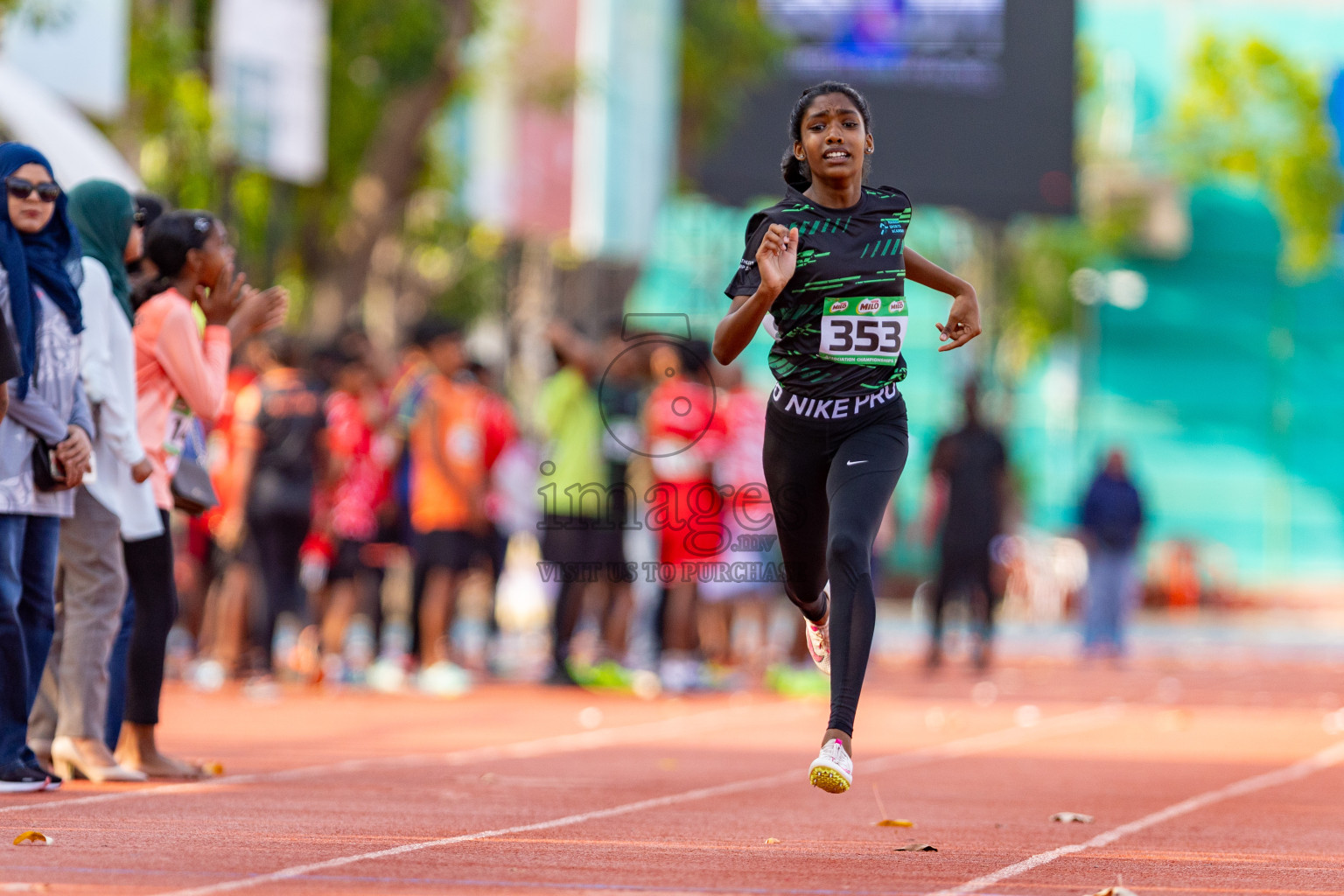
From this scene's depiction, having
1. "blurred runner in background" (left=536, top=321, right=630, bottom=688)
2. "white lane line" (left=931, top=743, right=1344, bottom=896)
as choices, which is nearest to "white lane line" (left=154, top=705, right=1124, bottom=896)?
"white lane line" (left=931, top=743, right=1344, bottom=896)

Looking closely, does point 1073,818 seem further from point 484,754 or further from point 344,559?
point 344,559

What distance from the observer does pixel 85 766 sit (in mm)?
7793

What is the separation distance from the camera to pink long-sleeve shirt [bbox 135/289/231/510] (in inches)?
322

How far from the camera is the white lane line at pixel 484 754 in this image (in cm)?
743

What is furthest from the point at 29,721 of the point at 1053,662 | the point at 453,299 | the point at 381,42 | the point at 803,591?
the point at 453,299

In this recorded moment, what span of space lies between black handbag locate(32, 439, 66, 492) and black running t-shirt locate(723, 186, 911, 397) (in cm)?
241

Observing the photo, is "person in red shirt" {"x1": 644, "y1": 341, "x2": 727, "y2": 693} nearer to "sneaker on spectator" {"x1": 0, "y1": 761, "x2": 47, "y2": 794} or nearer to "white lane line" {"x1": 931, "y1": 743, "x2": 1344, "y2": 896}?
"white lane line" {"x1": 931, "y1": 743, "x2": 1344, "y2": 896}

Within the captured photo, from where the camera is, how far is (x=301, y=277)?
73.0 feet

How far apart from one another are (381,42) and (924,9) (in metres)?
6.03

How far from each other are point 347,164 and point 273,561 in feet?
27.5

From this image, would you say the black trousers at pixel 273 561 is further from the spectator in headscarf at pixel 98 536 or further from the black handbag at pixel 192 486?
the spectator in headscarf at pixel 98 536

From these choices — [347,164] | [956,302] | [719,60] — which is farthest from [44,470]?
[719,60]

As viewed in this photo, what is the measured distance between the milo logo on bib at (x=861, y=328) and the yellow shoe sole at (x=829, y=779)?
140cm

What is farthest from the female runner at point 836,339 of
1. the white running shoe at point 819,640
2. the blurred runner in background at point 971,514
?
the blurred runner in background at point 971,514
